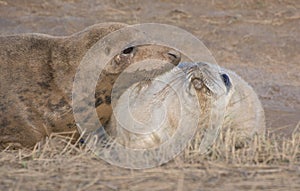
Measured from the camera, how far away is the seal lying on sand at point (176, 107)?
18.9 ft

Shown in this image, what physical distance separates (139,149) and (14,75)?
1.33 meters

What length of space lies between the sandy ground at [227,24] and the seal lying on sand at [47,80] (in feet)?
13.4

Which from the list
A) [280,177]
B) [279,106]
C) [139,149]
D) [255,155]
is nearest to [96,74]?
[139,149]

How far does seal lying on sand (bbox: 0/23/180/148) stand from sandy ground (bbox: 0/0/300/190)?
410 centimetres

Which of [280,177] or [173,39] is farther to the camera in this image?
[173,39]

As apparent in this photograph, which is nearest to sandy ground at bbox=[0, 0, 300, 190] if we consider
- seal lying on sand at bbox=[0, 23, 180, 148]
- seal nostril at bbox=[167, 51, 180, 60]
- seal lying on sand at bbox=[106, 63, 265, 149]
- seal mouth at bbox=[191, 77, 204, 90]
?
seal nostril at bbox=[167, 51, 180, 60]

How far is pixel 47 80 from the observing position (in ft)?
20.5

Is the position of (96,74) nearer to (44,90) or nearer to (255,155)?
(44,90)

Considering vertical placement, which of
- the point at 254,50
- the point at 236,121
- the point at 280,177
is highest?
the point at 254,50

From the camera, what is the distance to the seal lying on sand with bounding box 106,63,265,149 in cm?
577

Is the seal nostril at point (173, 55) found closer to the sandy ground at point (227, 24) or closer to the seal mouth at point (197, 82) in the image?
the seal mouth at point (197, 82)

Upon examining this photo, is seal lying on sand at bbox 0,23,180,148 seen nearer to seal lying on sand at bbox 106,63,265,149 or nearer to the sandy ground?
seal lying on sand at bbox 106,63,265,149

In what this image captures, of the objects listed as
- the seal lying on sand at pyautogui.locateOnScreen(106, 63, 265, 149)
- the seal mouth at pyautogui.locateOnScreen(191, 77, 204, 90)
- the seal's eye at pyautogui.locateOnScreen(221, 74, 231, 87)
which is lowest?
the seal lying on sand at pyautogui.locateOnScreen(106, 63, 265, 149)

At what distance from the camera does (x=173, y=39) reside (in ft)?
40.4
